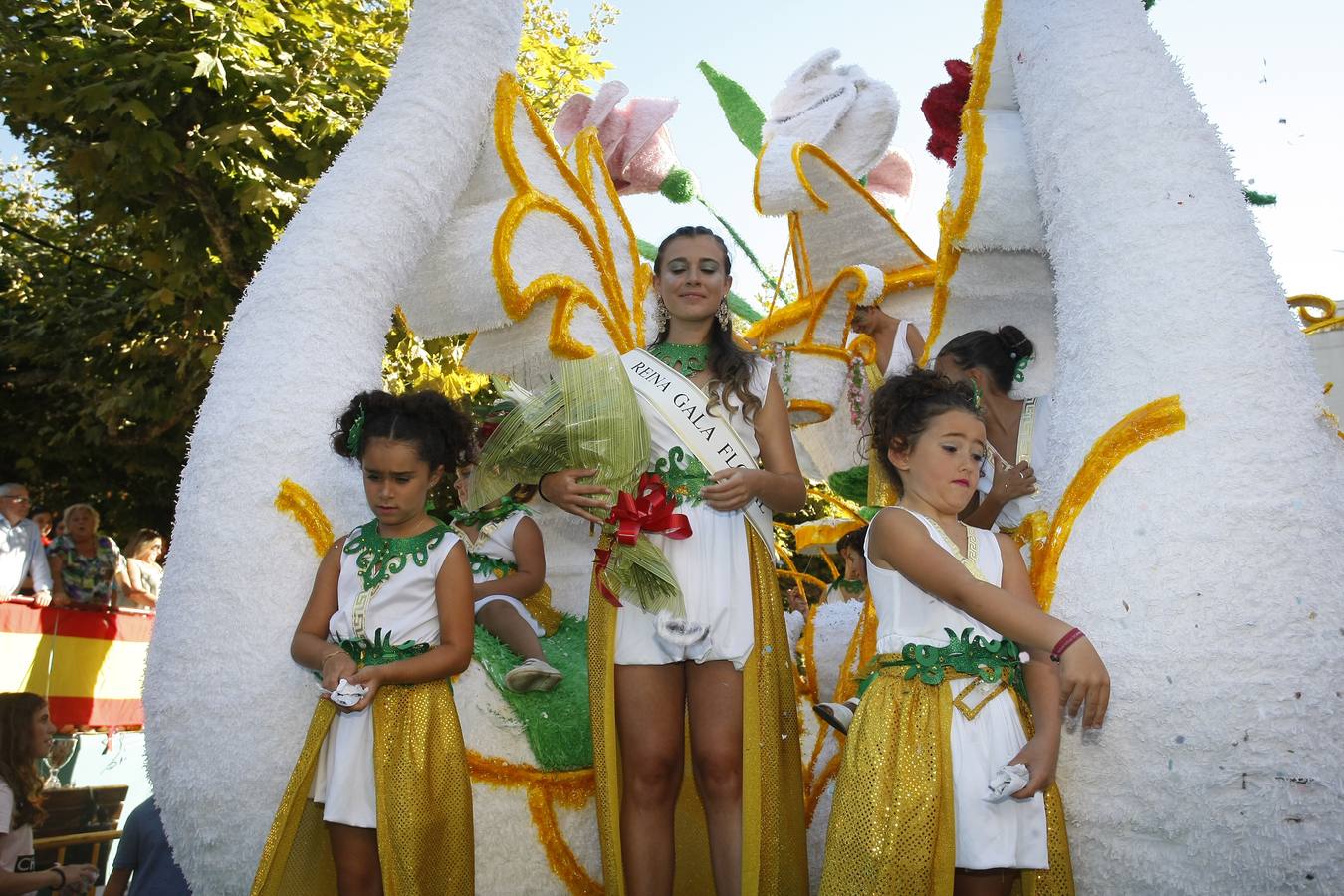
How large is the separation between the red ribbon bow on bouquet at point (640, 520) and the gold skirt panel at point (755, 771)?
12 centimetres

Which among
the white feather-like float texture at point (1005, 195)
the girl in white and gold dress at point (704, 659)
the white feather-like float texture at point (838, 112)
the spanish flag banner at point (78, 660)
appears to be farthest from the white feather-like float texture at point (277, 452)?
the spanish flag banner at point (78, 660)

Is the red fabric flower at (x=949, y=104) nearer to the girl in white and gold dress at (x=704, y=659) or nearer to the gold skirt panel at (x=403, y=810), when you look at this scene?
the girl in white and gold dress at (x=704, y=659)

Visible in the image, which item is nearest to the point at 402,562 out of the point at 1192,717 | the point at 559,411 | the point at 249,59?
the point at 559,411

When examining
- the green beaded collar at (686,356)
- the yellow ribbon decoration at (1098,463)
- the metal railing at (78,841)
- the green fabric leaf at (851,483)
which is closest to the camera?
the yellow ribbon decoration at (1098,463)

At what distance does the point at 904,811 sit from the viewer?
79.7 inches

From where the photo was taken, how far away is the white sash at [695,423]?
259cm

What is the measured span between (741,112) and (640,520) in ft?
13.3

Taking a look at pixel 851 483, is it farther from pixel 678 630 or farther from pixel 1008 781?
pixel 1008 781

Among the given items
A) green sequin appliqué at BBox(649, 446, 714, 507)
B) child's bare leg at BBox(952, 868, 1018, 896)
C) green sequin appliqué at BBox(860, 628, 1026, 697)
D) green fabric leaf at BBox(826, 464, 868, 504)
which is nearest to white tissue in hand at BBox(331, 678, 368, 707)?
green sequin appliqué at BBox(649, 446, 714, 507)

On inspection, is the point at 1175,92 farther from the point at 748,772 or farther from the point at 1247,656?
the point at 748,772

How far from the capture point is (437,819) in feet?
7.57

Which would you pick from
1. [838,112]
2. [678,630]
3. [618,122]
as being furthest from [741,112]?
[678,630]

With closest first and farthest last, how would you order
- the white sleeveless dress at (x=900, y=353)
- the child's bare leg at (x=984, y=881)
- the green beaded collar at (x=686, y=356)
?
the child's bare leg at (x=984, y=881), the green beaded collar at (x=686, y=356), the white sleeveless dress at (x=900, y=353)

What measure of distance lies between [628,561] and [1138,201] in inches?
51.7
